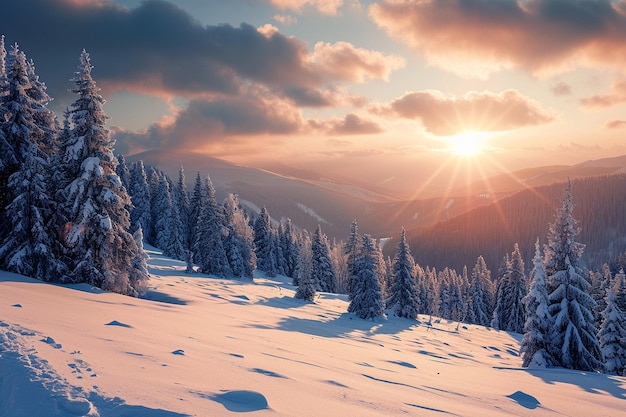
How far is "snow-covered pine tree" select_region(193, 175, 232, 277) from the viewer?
46219 mm

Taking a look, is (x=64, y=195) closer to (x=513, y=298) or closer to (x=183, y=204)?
(x=183, y=204)

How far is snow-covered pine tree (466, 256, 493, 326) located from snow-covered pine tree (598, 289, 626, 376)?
4109 cm

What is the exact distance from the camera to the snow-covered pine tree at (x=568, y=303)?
A: 21.1 meters

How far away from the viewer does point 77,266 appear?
19.0m

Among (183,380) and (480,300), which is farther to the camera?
(480,300)

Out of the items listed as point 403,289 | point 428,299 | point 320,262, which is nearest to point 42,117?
point 403,289

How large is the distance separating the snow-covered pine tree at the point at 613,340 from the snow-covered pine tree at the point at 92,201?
102 ft

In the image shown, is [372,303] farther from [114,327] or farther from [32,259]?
[114,327]

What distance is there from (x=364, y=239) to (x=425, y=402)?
3235cm

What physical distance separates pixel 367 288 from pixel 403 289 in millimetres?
8944

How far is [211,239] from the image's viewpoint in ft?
152

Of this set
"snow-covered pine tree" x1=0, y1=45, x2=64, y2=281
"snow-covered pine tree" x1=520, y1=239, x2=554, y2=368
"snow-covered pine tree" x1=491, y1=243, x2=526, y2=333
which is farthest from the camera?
"snow-covered pine tree" x1=491, y1=243, x2=526, y2=333

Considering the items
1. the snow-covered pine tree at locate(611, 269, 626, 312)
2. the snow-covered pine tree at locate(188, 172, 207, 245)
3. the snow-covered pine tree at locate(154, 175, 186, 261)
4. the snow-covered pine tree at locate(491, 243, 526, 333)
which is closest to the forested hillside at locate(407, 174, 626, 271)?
the snow-covered pine tree at locate(491, 243, 526, 333)

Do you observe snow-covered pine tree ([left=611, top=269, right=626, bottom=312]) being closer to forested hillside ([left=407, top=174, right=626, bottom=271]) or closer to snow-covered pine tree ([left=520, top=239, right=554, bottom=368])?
snow-covered pine tree ([left=520, top=239, right=554, bottom=368])
